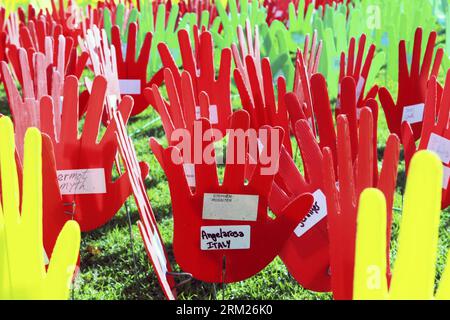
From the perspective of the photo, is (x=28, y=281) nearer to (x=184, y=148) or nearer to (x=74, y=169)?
(x=184, y=148)

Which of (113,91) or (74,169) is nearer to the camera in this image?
(74,169)

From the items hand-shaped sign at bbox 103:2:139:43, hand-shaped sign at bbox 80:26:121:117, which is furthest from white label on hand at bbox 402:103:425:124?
hand-shaped sign at bbox 103:2:139:43

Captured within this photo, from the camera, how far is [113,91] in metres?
2.46

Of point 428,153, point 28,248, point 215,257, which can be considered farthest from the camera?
point 215,257

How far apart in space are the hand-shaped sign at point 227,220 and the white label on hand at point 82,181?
356 millimetres

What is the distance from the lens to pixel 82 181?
71.9 inches

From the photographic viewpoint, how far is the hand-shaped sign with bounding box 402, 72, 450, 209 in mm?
1703

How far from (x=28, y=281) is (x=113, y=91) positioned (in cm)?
154

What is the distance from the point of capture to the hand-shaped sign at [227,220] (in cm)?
152

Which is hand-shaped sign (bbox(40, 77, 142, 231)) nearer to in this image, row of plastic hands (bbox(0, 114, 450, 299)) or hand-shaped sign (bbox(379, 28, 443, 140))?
row of plastic hands (bbox(0, 114, 450, 299))

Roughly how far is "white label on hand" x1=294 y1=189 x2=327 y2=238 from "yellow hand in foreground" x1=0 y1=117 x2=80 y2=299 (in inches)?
27.1

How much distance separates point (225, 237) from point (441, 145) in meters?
0.67

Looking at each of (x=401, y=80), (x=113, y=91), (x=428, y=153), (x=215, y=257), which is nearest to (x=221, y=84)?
(x=113, y=91)

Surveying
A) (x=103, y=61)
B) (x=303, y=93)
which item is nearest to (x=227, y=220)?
(x=303, y=93)
